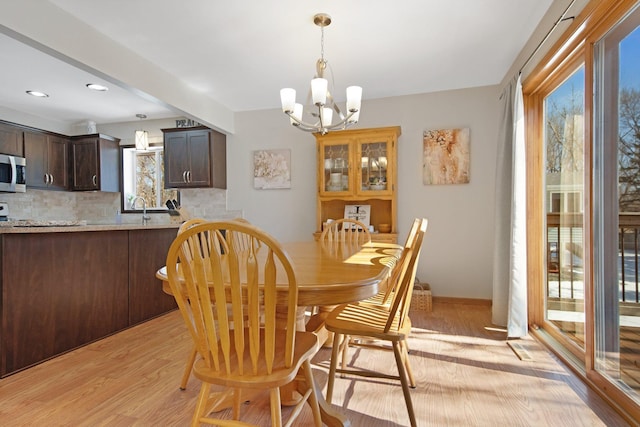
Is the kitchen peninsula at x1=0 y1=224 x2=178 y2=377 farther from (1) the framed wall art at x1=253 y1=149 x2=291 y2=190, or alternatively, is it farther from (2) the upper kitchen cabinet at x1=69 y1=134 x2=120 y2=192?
(2) the upper kitchen cabinet at x1=69 y1=134 x2=120 y2=192

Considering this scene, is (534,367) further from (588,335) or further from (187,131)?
(187,131)

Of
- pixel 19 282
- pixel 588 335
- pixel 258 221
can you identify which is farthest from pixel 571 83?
pixel 19 282

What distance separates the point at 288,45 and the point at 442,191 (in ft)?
7.12

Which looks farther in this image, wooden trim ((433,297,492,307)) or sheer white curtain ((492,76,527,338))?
wooden trim ((433,297,492,307))

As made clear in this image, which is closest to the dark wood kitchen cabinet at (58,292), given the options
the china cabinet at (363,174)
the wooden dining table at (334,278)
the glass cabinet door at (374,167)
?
the wooden dining table at (334,278)

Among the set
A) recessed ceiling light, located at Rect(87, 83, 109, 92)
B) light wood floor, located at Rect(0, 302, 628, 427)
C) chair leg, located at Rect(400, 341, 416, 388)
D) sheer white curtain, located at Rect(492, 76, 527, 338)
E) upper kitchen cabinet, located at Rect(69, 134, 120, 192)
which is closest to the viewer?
light wood floor, located at Rect(0, 302, 628, 427)

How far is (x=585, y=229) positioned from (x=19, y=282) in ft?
11.0

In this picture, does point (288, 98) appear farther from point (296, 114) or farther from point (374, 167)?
point (374, 167)

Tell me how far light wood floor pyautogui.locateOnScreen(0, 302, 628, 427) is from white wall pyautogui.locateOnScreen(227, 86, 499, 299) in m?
1.20

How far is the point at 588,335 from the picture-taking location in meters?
1.86

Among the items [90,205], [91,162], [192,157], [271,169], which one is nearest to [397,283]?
[271,169]

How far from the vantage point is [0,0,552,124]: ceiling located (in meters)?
2.18

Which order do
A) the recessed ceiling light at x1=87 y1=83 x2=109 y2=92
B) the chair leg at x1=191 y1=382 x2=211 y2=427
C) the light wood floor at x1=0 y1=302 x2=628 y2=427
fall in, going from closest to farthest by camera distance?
the chair leg at x1=191 y1=382 x2=211 y2=427
the light wood floor at x1=0 y1=302 x2=628 y2=427
the recessed ceiling light at x1=87 y1=83 x2=109 y2=92

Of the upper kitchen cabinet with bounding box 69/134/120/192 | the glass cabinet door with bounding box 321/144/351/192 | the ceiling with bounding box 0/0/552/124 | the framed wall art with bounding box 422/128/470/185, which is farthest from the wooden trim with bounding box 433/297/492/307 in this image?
the upper kitchen cabinet with bounding box 69/134/120/192
